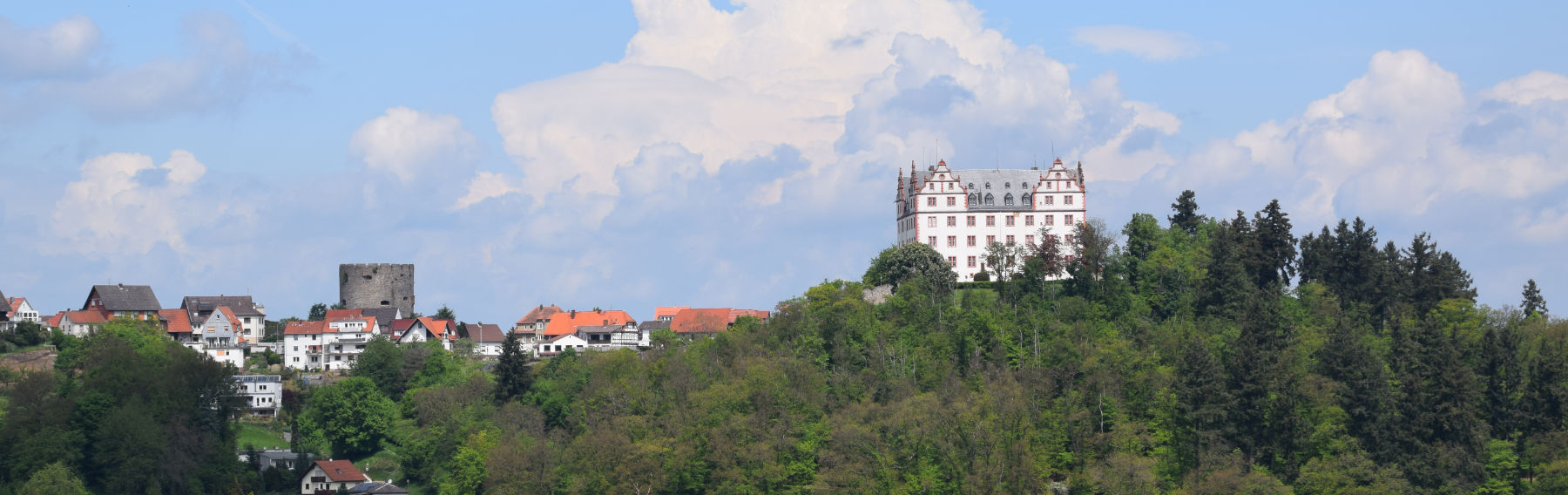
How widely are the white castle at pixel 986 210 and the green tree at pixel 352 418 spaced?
1441 inches

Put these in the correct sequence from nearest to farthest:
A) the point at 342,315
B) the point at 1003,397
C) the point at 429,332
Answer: the point at 1003,397 → the point at 429,332 → the point at 342,315

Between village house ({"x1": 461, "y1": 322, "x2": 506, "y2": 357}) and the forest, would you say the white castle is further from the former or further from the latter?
village house ({"x1": 461, "y1": 322, "x2": 506, "y2": 357})

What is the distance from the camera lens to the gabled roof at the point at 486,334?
145250 millimetres

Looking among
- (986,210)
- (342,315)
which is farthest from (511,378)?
(342,315)

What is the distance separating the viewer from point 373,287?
148 metres

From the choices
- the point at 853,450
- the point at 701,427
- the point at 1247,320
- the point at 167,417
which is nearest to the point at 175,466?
the point at 167,417

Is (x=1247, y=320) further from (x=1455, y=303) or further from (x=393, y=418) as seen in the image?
(x=393, y=418)

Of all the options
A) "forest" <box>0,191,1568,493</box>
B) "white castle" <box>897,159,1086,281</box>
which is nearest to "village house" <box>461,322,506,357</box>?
"forest" <box>0,191,1568,493</box>

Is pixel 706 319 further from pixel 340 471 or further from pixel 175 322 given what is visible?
pixel 175 322

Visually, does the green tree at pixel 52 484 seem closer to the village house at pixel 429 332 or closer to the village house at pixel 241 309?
the village house at pixel 429 332

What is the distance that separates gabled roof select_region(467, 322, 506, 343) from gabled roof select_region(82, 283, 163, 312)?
2667cm

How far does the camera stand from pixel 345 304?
148m

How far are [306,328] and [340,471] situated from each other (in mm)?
38925

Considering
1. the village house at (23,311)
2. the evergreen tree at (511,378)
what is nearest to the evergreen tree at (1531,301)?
the evergreen tree at (511,378)
